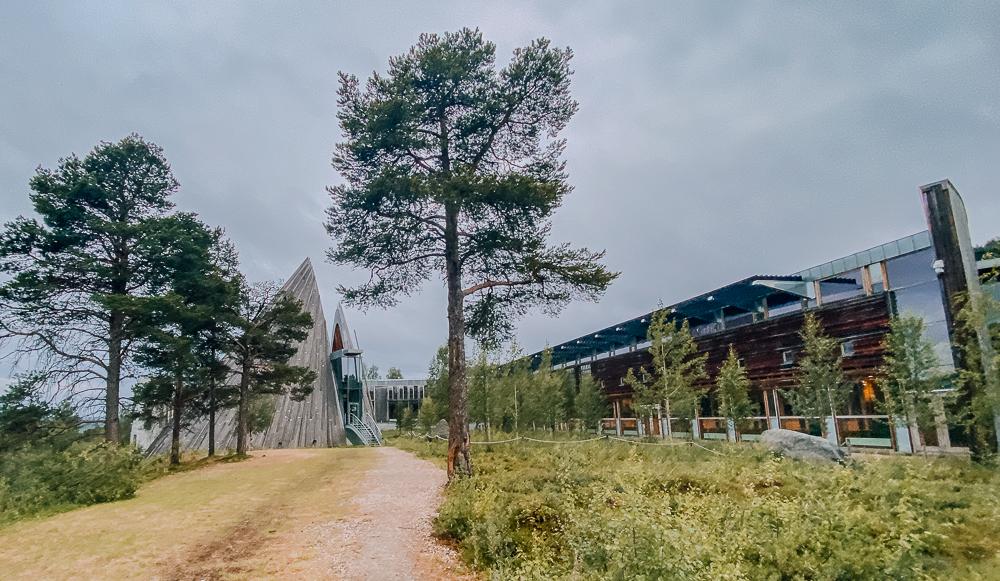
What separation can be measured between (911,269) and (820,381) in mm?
6213

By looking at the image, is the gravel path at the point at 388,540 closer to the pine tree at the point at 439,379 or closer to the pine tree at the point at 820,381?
the pine tree at the point at 820,381

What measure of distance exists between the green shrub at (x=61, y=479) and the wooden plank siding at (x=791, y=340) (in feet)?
92.1

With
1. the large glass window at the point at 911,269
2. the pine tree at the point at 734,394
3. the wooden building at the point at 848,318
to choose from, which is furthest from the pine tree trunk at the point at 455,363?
the large glass window at the point at 911,269

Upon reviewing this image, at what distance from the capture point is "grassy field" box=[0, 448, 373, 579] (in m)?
7.14

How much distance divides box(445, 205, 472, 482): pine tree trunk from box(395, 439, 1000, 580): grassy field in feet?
4.38

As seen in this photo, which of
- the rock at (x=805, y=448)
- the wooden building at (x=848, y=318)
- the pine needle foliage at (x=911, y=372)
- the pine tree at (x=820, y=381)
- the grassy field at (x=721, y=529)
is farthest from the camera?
the pine tree at (x=820, y=381)

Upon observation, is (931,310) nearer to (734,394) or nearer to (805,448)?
(734,394)

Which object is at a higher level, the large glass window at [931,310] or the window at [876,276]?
the window at [876,276]

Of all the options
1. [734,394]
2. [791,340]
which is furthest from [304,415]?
[791,340]

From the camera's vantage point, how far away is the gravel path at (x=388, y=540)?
23.5 ft

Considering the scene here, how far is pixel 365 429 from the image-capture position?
5053cm

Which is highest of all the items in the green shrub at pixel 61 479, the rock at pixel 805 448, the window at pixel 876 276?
the window at pixel 876 276

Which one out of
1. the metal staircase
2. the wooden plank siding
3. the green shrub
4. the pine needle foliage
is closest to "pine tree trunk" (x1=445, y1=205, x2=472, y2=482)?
the green shrub

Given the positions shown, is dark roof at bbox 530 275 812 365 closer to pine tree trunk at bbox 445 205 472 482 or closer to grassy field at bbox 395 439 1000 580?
grassy field at bbox 395 439 1000 580
